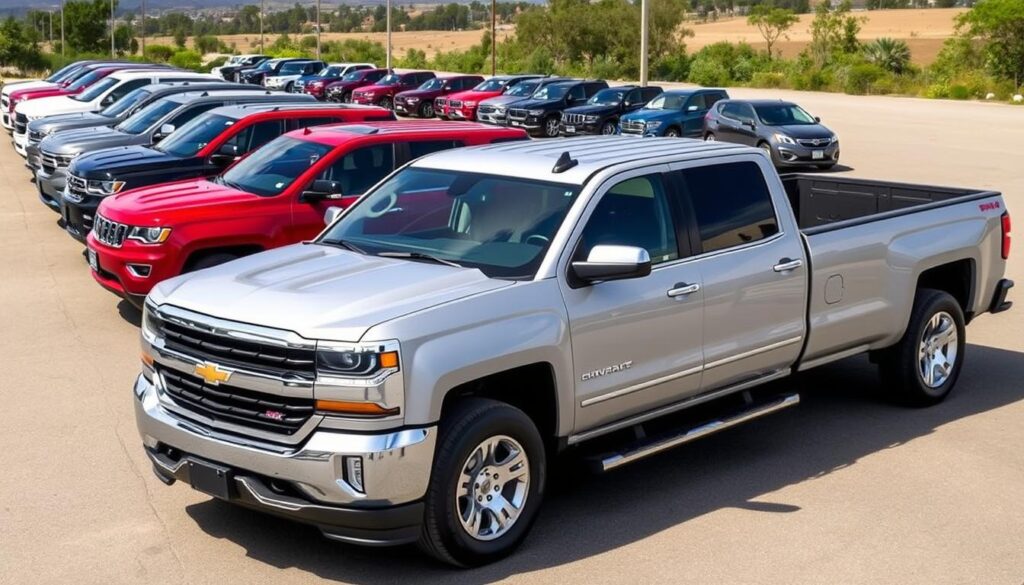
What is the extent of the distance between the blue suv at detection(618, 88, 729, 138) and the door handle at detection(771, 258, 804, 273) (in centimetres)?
2127

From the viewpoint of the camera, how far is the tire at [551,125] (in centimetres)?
3505

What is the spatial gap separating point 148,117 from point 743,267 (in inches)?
509

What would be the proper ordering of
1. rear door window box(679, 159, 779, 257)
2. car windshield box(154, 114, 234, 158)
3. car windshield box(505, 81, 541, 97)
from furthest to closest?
car windshield box(505, 81, 541, 97) < car windshield box(154, 114, 234, 158) < rear door window box(679, 159, 779, 257)

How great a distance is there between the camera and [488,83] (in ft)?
139

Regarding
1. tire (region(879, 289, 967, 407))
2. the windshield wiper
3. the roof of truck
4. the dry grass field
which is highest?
the dry grass field

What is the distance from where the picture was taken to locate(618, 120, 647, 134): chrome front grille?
29031mm

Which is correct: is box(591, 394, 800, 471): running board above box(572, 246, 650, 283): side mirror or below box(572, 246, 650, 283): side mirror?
below

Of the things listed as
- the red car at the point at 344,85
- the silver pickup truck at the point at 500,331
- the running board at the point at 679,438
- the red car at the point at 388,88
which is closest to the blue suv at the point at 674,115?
the red car at the point at 388,88

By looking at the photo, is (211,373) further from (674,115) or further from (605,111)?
(605,111)

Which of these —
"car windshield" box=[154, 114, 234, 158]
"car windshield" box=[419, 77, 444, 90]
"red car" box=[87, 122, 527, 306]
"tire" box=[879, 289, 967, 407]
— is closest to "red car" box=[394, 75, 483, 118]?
"car windshield" box=[419, 77, 444, 90]

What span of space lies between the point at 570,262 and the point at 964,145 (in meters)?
26.1

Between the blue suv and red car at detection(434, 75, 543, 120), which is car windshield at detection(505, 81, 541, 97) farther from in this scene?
the blue suv

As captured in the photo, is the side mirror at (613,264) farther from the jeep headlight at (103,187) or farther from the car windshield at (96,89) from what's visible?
the car windshield at (96,89)

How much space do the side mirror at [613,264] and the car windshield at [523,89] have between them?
32.3 metres
